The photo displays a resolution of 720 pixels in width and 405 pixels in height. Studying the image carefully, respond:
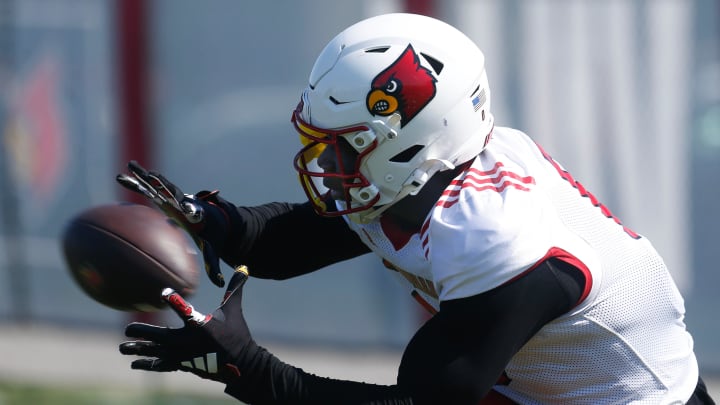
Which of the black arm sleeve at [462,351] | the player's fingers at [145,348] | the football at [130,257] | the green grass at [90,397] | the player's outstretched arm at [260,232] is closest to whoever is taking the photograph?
the black arm sleeve at [462,351]

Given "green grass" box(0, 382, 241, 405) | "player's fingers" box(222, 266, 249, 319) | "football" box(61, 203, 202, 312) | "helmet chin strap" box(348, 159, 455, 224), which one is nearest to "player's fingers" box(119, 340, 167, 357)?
"player's fingers" box(222, 266, 249, 319)

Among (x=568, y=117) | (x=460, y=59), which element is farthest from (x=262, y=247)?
(x=568, y=117)

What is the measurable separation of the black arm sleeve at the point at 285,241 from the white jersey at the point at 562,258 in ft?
0.92

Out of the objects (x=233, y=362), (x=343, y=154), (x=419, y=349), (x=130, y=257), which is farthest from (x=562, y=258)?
(x=130, y=257)

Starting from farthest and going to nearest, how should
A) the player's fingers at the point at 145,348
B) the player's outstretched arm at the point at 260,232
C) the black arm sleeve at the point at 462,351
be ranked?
the player's outstretched arm at the point at 260,232 → the player's fingers at the point at 145,348 → the black arm sleeve at the point at 462,351

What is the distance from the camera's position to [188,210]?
295 centimetres

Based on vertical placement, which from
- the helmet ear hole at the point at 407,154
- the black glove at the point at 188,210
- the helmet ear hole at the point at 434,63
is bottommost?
the black glove at the point at 188,210

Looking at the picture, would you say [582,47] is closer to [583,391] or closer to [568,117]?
[568,117]

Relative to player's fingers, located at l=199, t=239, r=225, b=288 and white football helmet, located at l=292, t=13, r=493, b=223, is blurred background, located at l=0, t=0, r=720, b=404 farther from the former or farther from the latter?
white football helmet, located at l=292, t=13, r=493, b=223

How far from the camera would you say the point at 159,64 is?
6625 mm

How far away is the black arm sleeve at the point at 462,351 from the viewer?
2.29 metres

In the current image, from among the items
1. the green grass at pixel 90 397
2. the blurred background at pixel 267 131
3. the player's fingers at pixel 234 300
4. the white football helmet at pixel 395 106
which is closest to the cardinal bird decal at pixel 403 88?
the white football helmet at pixel 395 106

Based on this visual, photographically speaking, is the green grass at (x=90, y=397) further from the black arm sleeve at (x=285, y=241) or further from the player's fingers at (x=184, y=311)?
the player's fingers at (x=184, y=311)

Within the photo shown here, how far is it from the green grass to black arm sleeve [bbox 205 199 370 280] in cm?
212
